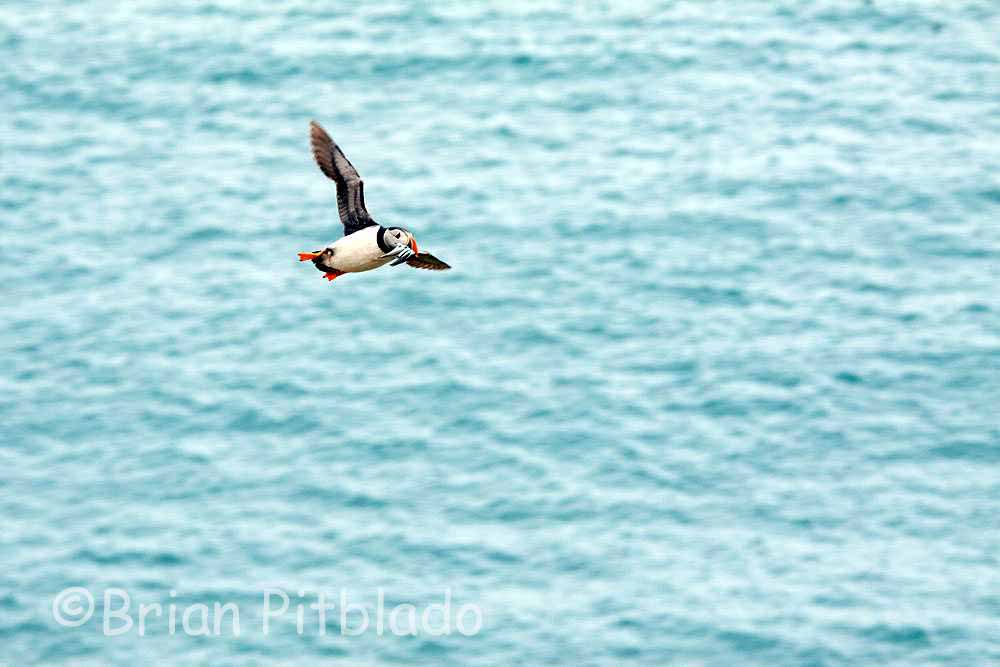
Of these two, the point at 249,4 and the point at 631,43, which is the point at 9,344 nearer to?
the point at 249,4

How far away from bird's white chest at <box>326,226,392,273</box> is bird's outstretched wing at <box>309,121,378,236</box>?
1178mm

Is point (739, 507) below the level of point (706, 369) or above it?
below

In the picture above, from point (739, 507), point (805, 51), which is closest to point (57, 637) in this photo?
point (739, 507)

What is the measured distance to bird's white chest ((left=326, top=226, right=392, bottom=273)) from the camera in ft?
65.6

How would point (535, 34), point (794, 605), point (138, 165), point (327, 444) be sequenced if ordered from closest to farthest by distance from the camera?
1. point (794, 605)
2. point (327, 444)
3. point (138, 165)
4. point (535, 34)

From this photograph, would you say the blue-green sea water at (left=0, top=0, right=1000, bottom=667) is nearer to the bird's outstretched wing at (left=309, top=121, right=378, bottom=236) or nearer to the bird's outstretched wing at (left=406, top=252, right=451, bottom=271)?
the bird's outstretched wing at (left=309, top=121, right=378, bottom=236)

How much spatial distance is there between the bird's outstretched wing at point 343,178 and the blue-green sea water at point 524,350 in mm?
52469

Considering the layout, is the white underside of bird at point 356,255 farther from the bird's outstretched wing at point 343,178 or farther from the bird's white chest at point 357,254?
the bird's outstretched wing at point 343,178

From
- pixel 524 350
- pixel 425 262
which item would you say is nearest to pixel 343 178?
pixel 425 262

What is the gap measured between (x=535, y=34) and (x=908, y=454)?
3640cm

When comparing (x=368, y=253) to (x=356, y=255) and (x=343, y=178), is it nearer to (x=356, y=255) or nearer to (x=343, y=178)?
(x=356, y=255)

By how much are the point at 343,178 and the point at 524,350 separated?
6161cm

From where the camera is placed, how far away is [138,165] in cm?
9562

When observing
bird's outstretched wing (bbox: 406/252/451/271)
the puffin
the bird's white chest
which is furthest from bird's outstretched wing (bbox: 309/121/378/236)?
the bird's white chest
